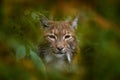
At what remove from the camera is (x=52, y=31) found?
0.95 metres

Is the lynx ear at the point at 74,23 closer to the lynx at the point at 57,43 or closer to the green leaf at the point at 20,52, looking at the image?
the lynx at the point at 57,43

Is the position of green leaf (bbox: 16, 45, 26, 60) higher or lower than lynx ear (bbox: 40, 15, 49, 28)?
lower

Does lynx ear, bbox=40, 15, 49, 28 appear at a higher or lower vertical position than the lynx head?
higher

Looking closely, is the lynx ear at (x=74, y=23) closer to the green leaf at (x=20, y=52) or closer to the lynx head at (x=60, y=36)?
the lynx head at (x=60, y=36)

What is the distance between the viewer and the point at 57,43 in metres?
0.97

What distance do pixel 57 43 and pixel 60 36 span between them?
0.02m

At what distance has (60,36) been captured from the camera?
37.7 inches

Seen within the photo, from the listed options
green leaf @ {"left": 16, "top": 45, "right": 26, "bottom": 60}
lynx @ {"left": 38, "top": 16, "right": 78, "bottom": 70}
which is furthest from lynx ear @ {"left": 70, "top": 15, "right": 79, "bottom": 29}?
green leaf @ {"left": 16, "top": 45, "right": 26, "bottom": 60}

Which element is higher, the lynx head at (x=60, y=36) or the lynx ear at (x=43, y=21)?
the lynx ear at (x=43, y=21)

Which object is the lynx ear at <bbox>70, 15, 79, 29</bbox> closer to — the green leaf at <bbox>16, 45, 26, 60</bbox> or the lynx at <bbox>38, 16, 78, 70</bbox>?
the lynx at <bbox>38, 16, 78, 70</bbox>

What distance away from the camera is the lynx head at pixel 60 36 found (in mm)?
953

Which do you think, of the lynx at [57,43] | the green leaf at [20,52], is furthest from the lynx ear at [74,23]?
the green leaf at [20,52]

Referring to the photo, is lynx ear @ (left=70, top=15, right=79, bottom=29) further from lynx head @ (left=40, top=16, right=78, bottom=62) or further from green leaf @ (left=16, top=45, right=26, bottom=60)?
green leaf @ (left=16, top=45, right=26, bottom=60)

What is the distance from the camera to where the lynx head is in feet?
3.13
